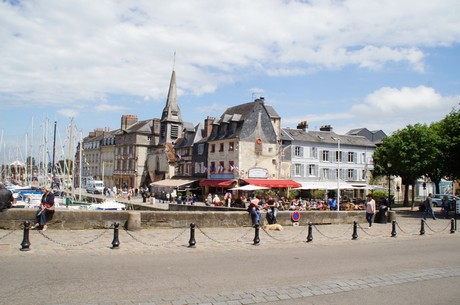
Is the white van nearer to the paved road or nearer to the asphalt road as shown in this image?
the paved road

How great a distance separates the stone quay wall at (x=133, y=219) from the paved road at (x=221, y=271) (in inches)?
25.3

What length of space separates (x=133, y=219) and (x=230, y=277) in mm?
6753

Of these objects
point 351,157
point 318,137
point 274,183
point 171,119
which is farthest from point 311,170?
point 171,119

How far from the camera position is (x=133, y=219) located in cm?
1406

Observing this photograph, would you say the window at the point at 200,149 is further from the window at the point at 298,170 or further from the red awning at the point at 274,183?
the window at the point at 298,170

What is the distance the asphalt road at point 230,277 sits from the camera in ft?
21.9

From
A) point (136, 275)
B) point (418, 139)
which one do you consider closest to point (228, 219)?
point (136, 275)

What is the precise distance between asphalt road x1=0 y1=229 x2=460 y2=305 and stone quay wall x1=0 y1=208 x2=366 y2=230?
342 cm

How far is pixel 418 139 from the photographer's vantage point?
38.5m

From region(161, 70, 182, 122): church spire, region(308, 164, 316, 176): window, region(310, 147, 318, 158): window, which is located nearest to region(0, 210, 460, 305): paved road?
region(308, 164, 316, 176): window

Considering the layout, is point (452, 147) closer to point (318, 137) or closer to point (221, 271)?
point (318, 137)

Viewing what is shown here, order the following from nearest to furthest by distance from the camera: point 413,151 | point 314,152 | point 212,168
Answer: point 413,151 → point 212,168 → point 314,152

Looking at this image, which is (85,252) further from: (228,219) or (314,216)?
(314,216)

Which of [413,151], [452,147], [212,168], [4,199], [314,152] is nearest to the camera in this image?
[4,199]
